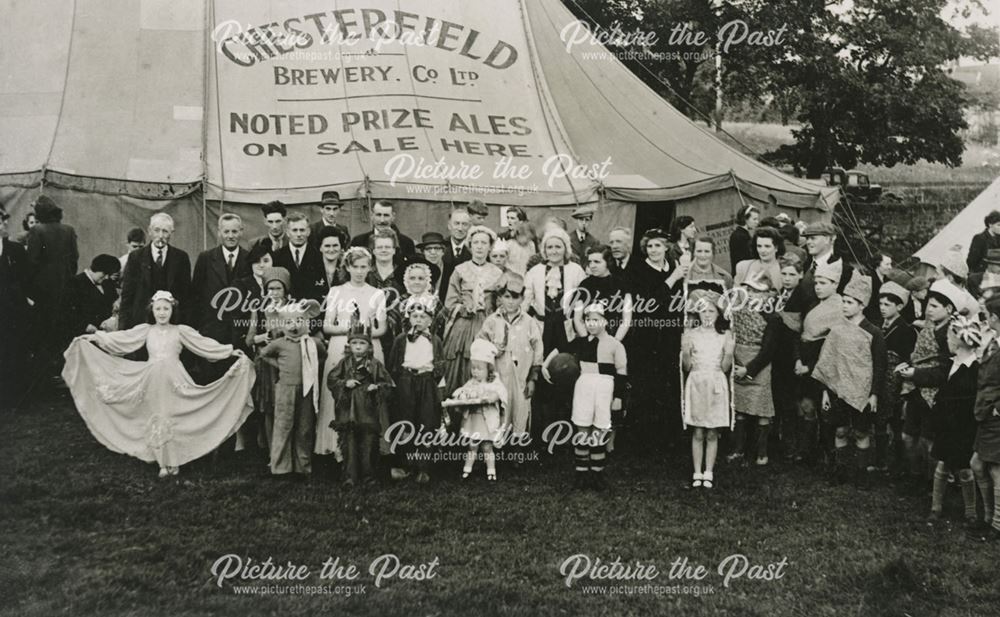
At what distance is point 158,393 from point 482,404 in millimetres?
2014

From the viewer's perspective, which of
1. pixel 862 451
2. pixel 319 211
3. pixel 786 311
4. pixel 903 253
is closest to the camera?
pixel 862 451

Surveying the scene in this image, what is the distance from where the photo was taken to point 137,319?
19.2 feet

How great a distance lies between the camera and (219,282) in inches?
233

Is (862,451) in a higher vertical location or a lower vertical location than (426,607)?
higher

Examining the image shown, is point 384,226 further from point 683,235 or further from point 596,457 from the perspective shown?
point 596,457

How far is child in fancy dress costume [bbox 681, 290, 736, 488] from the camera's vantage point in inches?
198

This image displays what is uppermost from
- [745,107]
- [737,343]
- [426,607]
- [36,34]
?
[745,107]

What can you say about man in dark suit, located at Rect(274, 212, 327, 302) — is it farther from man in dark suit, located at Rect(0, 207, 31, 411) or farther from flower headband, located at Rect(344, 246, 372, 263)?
man in dark suit, located at Rect(0, 207, 31, 411)

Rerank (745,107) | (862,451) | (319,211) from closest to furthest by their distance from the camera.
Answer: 1. (862,451)
2. (319,211)
3. (745,107)

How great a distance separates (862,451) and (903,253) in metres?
11.2

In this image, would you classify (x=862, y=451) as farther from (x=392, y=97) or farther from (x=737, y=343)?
(x=392, y=97)

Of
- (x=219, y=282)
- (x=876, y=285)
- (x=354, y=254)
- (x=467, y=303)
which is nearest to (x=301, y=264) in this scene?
(x=219, y=282)

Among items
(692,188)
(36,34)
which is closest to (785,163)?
(692,188)

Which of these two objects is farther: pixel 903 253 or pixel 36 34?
pixel 903 253
